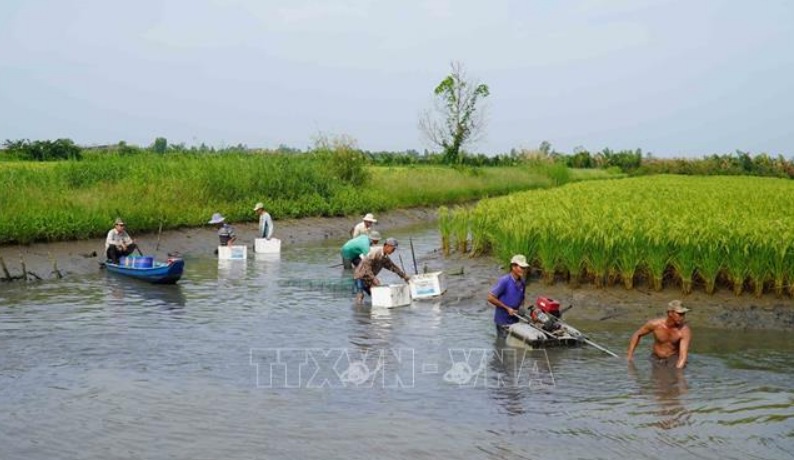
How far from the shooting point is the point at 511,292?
12797 millimetres

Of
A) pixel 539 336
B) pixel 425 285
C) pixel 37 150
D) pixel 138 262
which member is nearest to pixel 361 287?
pixel 425 285

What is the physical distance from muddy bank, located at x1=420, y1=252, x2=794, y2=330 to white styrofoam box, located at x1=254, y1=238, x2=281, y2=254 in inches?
323

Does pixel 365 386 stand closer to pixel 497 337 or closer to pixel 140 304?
pixel 497 337

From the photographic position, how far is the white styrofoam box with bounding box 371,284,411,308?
52.4 ft

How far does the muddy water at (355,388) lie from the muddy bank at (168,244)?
4080mm

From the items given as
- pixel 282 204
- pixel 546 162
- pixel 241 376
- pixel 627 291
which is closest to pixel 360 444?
pixel 241 376

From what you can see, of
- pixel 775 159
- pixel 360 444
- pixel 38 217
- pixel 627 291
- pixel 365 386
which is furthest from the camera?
pixel 775 159

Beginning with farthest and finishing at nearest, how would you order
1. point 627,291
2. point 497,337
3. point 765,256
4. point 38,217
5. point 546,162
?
1. point 546,162
2. point 38,217
3. point 627,291
4. point 765,256
5. point 497,337

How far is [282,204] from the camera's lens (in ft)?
107

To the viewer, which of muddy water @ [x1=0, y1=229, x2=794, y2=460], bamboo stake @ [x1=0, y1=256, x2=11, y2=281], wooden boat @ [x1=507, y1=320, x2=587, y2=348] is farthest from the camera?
bamboo stake @ [x1=0, y1=256, x2=11, y2=281]

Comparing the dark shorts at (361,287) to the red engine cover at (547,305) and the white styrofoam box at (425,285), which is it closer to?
the white styrofoam box at (425,285)

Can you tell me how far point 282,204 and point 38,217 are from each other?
11.6m

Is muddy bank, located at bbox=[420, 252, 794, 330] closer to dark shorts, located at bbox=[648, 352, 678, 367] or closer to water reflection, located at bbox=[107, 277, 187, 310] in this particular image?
dark shorts, located at bbox=[648, 352, 678, 367]

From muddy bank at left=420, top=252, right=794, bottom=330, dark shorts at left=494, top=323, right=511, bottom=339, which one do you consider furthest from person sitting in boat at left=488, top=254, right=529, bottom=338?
muddy bank at left=420, top=252, right=794, bottom=330
